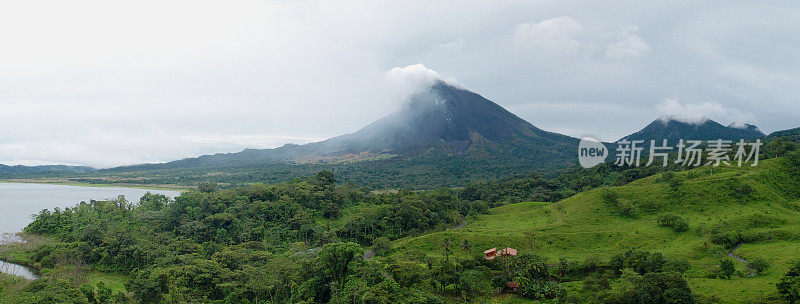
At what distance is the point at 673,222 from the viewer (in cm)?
4031

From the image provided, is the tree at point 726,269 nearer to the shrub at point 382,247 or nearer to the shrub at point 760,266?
the shrub at point 760,266

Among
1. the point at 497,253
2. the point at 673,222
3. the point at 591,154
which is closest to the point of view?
the point at 497,253

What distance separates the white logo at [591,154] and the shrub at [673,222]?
41.7m

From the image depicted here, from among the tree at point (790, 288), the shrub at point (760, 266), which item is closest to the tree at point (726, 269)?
the shrub at point (760, 266)

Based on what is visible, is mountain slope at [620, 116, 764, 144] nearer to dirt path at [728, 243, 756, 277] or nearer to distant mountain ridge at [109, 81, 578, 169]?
distant mountain ridge at [109, 81, 578, 169]

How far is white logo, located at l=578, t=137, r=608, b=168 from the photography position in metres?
89.6

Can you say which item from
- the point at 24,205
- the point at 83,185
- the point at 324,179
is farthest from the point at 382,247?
the point at 83,185

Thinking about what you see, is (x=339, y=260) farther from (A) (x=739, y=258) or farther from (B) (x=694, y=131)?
(B) (x=694, y=131)

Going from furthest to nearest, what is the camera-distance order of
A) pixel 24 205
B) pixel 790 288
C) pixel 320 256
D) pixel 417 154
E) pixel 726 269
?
pixel 417 154 → pixel 24 205 → pixel 320 256 → pixel 726 269 → pixel 790 288

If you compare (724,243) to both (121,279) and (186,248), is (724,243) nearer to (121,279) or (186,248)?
(186,248)

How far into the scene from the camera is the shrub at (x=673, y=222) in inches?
1545

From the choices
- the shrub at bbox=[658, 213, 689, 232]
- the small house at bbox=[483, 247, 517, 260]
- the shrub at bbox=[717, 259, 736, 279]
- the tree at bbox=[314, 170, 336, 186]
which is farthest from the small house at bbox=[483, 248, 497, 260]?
the tree at bbox=[314, 170, 336, 186]

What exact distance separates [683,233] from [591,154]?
65.7m

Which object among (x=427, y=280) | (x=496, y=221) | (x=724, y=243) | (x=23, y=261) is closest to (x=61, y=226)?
(x=23, y=261)
